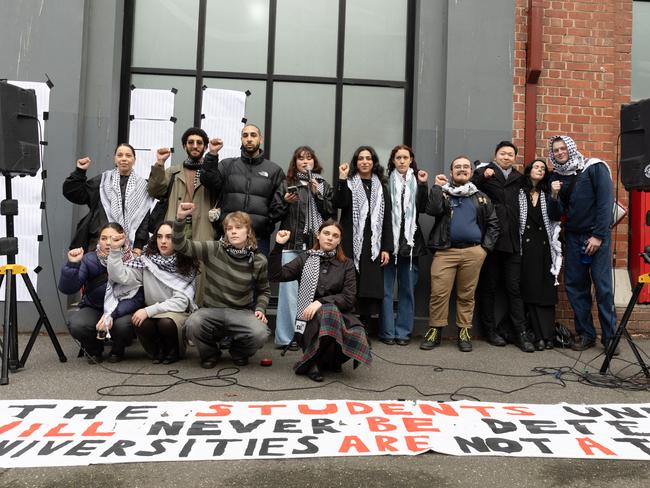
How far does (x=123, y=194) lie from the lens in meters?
5.37

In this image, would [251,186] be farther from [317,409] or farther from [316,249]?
[317,409]

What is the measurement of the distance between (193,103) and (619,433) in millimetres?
5635

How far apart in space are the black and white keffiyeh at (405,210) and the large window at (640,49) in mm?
3606

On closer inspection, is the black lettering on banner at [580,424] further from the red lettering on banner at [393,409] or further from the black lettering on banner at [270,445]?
the black lettering on banner at [270,445]

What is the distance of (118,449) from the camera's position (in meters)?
2.81

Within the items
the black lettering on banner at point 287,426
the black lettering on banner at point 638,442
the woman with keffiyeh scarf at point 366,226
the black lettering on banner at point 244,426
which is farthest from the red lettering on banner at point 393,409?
the woman with keffiyeh scarf at point 366,226

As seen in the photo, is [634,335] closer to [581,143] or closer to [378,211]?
[581,143]

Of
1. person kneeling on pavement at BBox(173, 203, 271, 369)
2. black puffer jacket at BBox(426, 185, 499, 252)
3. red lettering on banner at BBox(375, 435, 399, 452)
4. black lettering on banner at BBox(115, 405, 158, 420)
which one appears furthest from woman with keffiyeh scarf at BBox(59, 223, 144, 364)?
black puffer jacket at BBox(426, 185, 499, 252)

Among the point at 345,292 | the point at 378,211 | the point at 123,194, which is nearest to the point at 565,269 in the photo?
the point at 378,211

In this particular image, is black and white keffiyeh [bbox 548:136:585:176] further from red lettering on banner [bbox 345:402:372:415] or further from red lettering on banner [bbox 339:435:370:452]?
red lettering on banner [bbox 339:435:370:452]

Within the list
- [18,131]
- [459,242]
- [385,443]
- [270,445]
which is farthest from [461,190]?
[18,131]

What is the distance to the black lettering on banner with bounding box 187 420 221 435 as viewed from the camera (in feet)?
10.1

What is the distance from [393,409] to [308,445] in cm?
83

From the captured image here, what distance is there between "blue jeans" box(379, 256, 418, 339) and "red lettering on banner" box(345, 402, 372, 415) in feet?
7.06
